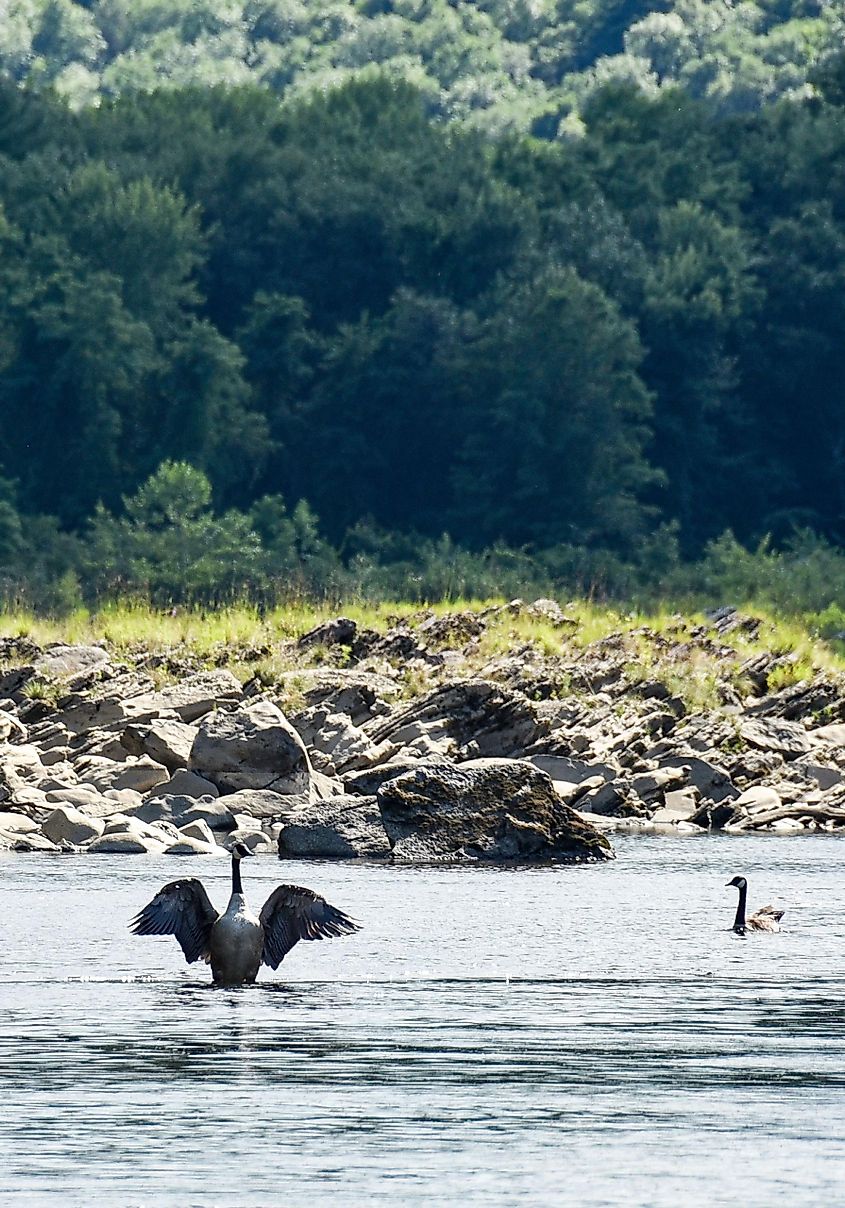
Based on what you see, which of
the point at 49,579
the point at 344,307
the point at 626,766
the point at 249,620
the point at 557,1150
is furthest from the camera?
the point at 344,307

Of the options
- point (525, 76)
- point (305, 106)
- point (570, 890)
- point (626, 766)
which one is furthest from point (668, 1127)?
point (525, 76)

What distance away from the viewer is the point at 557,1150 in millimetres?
12078

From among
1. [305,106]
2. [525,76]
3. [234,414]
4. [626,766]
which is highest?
[525,76]

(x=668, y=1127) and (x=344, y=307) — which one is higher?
(x=344, y=307)

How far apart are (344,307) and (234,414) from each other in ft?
18.0

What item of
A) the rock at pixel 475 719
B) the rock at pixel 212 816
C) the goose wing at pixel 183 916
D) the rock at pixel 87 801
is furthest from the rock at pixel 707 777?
the goose wing at pixel 183 916

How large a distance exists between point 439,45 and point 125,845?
133 metres

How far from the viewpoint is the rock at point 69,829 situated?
26734mm

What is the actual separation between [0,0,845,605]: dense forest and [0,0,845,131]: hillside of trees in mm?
61086

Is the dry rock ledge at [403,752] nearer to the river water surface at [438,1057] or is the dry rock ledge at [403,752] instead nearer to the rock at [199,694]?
the rock at [199,694]

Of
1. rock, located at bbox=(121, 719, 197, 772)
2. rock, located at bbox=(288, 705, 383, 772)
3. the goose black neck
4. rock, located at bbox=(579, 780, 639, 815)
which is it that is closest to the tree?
rock, located at bbox=(288, 705, 383, 772)

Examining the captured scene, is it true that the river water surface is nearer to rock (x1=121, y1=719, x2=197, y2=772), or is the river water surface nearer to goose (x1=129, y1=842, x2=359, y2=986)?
goose (x1=129, y1=842, x2=359, y2=986)

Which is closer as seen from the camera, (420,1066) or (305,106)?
(420,1066)

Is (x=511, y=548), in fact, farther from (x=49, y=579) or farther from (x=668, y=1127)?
(x=668, y=1127)
